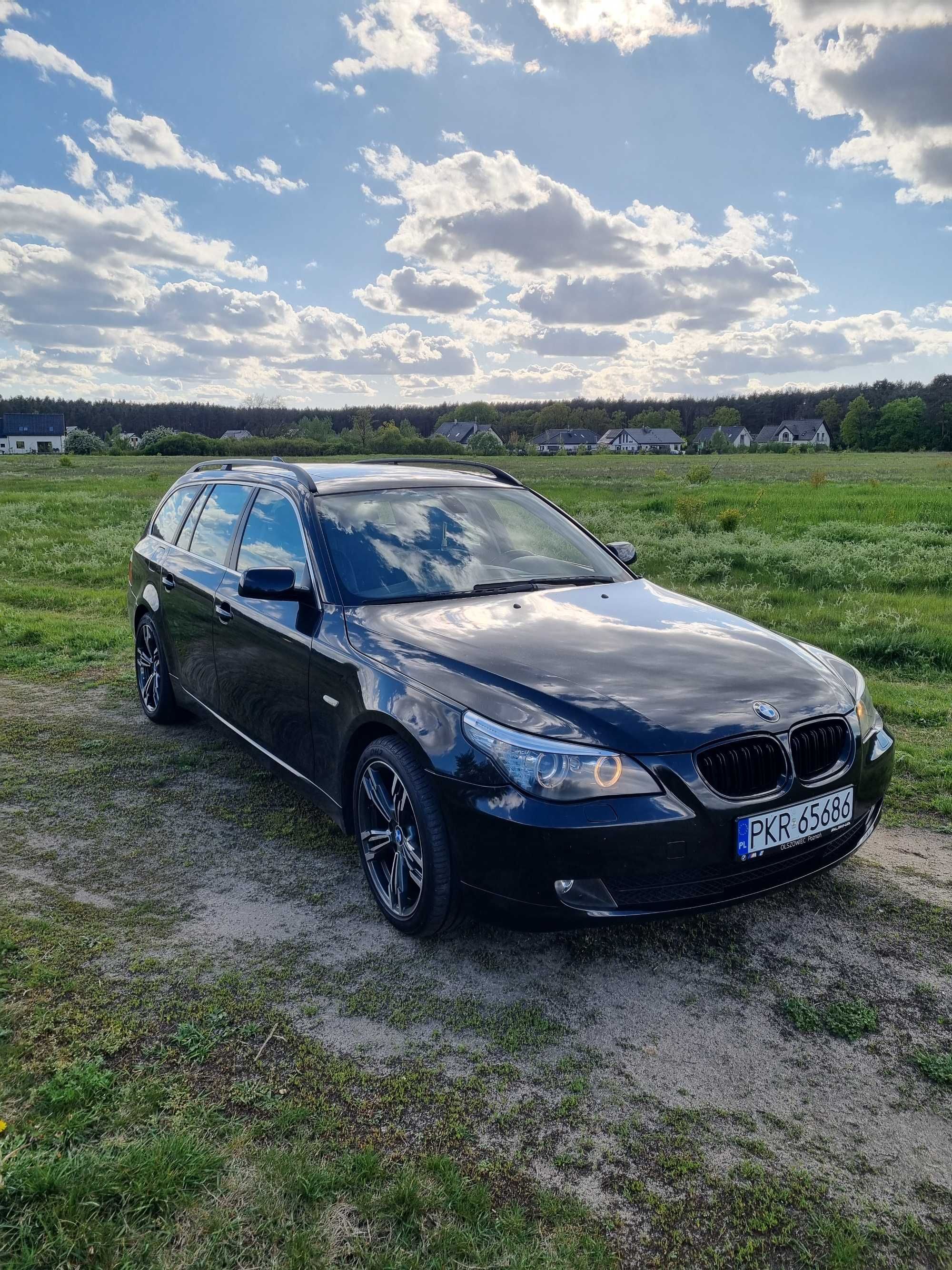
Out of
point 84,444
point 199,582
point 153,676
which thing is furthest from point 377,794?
point 84,444

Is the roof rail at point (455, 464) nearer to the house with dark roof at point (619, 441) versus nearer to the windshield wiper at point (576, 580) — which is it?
the windshield wiper at point (576, 580)

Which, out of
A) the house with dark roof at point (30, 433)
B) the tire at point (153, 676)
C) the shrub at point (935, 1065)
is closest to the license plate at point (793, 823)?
the shrub at point (935, 1065)

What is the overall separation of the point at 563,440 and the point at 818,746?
135 m

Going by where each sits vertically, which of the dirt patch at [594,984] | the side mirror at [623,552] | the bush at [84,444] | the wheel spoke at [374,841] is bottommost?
the dirt patch at [594,984]

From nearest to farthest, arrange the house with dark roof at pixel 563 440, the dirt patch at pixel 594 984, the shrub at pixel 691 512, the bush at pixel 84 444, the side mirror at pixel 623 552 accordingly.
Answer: the dirt patch at pixel 594 984
the side mirror at pixel 623 552
the shrub at pixel 691 512
the bush at pixel 84 444
the house with dark roof at pixel 563 440

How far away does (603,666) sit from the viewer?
10.7 feet

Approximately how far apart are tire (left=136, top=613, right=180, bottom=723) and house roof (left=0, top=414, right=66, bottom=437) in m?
129

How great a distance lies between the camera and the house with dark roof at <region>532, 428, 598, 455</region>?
131 metres

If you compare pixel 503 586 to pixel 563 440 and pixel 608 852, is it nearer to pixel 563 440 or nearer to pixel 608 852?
pixel 608 852

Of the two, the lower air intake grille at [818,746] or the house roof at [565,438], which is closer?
the lower air intake grille at [818,746]

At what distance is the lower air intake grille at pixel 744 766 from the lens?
2.89 meters

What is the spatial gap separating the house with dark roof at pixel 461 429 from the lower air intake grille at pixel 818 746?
122m

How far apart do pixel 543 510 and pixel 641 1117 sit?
330 cm

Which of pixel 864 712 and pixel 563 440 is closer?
pixel 864 712
